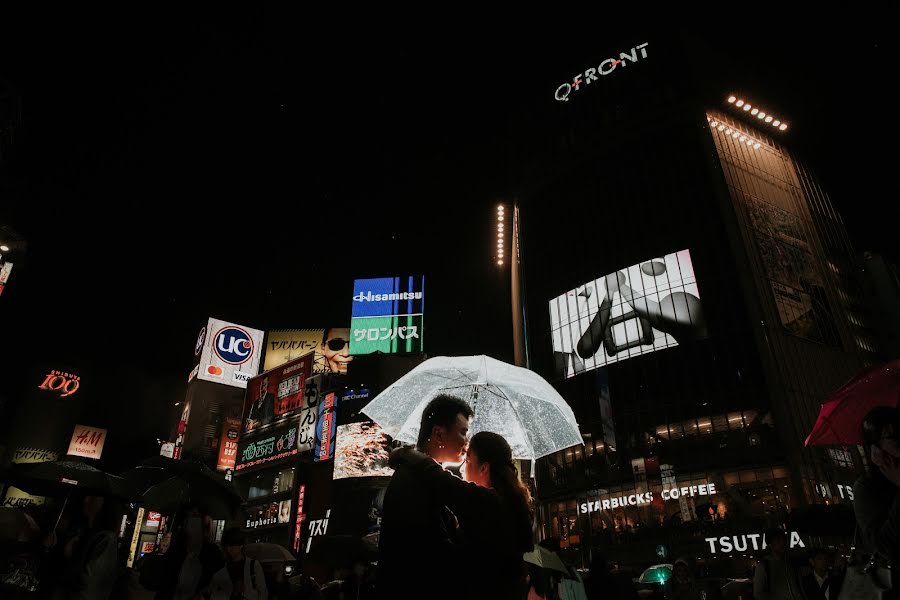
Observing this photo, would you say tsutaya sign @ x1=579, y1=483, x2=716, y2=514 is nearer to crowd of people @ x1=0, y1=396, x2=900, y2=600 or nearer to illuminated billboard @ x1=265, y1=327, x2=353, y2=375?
illuminated billboard @ x1=265, y1=327, x2=353, y2=375

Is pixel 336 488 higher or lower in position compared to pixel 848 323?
lower

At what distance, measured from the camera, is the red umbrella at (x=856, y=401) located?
3.89 metres

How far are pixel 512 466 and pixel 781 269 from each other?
4190 centimetres

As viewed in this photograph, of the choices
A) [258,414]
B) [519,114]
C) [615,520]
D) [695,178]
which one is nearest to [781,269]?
[695,178]

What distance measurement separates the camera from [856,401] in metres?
4.06

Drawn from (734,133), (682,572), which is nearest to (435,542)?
(682,572)

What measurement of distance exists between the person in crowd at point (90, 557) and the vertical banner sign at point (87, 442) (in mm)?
61026

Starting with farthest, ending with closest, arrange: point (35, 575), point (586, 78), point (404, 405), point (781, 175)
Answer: point (586, 78) < point (781, 175) < point (404, 405) < point (35, 575)

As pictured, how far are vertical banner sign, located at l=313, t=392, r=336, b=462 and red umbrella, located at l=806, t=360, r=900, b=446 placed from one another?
105 ft

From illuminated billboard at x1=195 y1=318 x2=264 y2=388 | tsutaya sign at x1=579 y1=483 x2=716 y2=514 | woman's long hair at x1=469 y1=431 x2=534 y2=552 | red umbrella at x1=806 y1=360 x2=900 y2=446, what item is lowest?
woman's long hair at x1=469 y1=431 x2=534 y2=552

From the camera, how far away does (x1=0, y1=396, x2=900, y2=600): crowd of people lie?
2342 mm

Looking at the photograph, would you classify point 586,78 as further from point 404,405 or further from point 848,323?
point 404,405

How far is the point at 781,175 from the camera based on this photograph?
147 feet

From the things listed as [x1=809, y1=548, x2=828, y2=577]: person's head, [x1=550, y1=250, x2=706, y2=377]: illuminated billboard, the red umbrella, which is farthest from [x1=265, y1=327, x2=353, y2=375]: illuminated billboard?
the red umbrella
